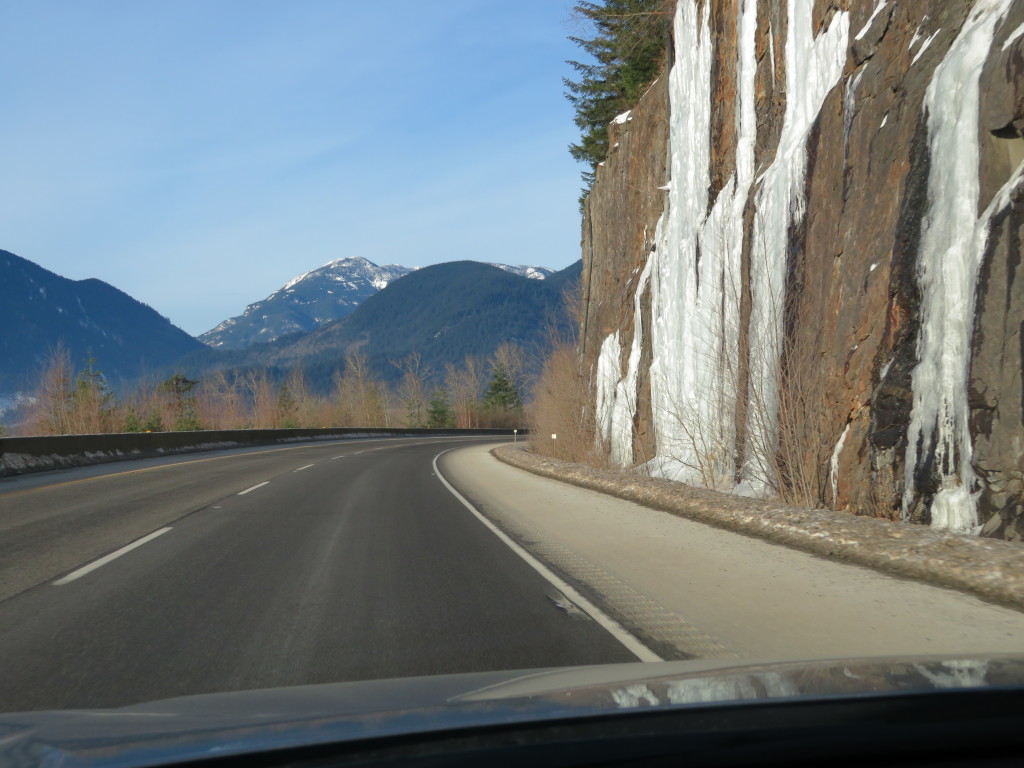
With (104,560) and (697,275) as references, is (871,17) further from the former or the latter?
(104,560)

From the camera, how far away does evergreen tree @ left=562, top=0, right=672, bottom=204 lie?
3073 cm

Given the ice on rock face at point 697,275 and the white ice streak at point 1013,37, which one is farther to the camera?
the ice on rock face at point 697,275

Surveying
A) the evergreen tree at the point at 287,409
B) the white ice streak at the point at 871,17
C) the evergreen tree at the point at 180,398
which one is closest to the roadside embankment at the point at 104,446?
the white ice streak at the point at 871,17

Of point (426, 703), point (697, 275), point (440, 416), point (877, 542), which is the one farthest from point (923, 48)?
point (440, 416)

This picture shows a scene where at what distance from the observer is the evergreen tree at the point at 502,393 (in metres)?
110

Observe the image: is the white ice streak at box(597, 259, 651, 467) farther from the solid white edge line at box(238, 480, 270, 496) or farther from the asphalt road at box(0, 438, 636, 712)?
the asphalt road at box(0, 438, 636, 712)

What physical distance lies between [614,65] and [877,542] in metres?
34.0

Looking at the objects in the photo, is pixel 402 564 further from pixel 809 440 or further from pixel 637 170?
pixel 637 170

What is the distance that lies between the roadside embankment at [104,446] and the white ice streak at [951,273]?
20.3m

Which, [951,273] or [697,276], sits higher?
[697,276]

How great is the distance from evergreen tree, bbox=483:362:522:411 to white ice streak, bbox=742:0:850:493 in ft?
306

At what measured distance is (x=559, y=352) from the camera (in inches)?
1305

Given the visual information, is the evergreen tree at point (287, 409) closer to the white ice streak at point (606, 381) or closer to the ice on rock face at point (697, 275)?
the white ice streak at point (606, 381)

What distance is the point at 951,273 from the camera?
9953mm
